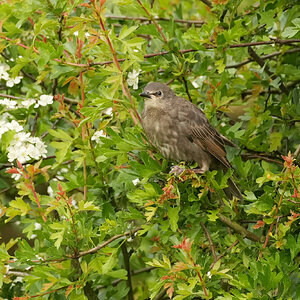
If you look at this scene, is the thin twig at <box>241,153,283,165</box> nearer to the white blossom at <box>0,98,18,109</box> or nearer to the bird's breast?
the bird's breast

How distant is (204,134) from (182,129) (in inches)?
5.8

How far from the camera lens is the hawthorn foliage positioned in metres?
3.20

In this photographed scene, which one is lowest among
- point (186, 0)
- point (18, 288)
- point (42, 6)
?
point (18, 288)

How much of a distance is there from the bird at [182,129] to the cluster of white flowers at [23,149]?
0.66m

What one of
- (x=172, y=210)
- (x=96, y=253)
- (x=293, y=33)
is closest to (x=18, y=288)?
(x=96, y=253)

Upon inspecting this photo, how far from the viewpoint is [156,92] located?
3.92m

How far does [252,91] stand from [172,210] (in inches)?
60.2

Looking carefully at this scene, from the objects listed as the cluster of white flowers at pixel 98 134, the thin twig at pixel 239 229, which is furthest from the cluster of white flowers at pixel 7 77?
the thin twig at pixel 239 229

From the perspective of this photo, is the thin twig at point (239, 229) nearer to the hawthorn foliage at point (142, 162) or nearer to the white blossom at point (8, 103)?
the hawthorn foliage at point (142, 162)

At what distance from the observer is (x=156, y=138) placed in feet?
12.6

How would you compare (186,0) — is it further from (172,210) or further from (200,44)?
(172,210)

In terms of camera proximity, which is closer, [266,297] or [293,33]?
[266,297]

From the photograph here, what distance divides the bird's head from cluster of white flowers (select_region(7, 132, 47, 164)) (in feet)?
2.32

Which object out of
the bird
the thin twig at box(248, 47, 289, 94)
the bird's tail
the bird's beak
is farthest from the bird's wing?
the thin twig at box(248, 47, 289, 94)
